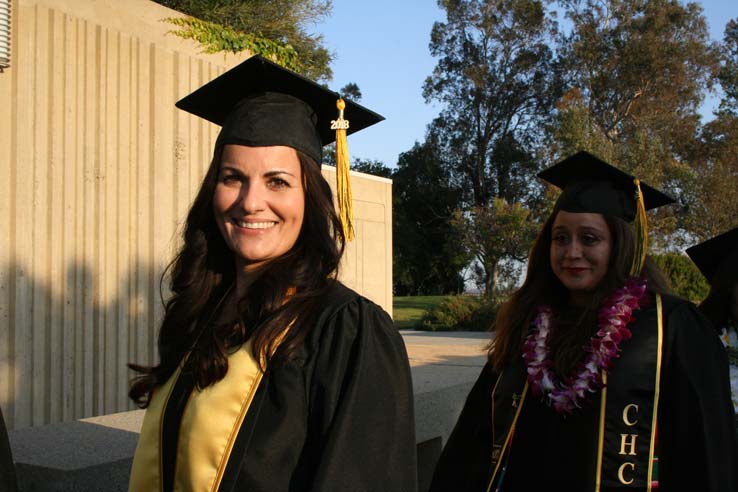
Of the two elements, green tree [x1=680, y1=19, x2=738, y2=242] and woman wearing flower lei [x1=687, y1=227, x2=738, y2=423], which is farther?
green tree [x1=680, y1=19, x2=738, y2=242]

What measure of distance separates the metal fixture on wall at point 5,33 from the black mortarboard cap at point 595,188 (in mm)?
3921

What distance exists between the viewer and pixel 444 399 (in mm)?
4453

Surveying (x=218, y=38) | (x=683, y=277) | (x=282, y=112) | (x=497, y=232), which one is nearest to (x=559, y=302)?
(x=282, y=112)

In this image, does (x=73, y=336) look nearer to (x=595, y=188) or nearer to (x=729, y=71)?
(x=595, y=188)

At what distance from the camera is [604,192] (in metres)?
3.23

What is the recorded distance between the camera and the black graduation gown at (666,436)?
8.28 feet

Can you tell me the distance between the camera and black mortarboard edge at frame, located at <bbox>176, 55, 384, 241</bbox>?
1.93 meters

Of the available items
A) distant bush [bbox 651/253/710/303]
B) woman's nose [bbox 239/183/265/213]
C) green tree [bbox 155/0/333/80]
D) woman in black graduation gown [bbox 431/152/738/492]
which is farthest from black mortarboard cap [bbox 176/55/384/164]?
distant bush [bbox 651/253/710/303]

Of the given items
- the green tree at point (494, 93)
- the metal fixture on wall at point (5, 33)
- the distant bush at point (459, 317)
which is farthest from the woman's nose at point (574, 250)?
the green tree at point (494, 93)

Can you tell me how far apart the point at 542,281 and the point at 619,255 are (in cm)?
40

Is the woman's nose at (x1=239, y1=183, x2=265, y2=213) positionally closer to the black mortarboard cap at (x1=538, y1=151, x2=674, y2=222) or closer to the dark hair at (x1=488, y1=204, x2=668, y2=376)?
the dark hair at (x1=488, y1=204, x2=668, y2=376)

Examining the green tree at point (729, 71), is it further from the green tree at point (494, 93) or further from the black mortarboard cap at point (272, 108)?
the black mortarboard cap at point (272, 108)

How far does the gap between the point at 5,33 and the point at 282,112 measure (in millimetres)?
4024

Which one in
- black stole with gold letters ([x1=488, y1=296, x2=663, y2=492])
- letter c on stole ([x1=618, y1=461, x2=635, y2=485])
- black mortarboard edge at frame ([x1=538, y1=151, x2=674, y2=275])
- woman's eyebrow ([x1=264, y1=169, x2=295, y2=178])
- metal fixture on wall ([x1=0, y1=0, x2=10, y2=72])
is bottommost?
letter c on stole ([x1=618, y1=461, x2=635, y2=485])
